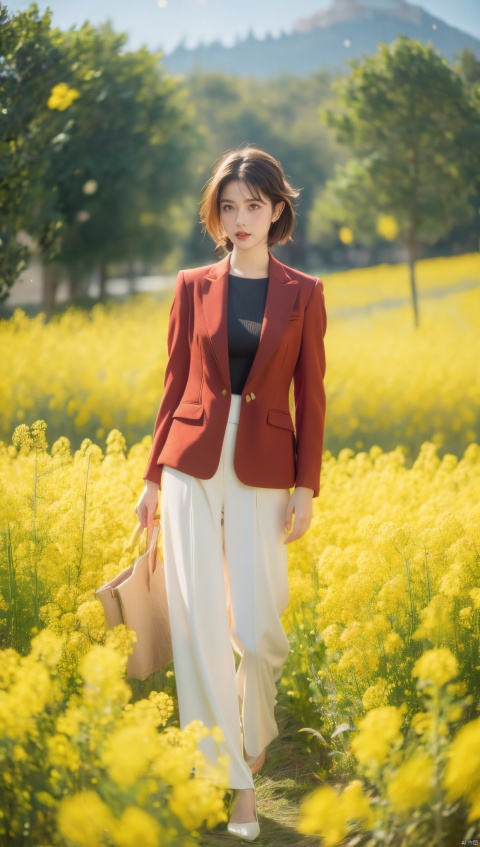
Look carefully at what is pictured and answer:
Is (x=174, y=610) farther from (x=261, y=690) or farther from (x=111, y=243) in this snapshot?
(x=111, y=243)

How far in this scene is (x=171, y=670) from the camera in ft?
11.7

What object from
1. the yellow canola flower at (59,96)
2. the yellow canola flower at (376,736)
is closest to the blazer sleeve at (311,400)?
the yellow canola flower at (376,736)

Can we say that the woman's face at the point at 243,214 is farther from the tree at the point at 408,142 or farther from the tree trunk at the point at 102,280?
the tree trunk at the point at 102,280

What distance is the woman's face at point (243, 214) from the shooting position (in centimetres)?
273

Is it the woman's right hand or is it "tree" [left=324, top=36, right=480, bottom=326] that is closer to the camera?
the woman's right hand

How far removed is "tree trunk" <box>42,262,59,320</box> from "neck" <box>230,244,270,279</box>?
6534 mm

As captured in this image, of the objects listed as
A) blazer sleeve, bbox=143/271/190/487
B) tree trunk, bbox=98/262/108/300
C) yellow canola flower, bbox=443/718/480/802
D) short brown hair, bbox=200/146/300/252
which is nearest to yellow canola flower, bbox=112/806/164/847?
yellow canola flower, bbox=443/718/480/802

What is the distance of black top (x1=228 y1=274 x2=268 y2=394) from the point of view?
108 inches

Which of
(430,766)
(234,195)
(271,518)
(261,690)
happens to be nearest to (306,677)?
(261,690)

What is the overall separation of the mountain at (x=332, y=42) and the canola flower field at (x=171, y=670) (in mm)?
3026

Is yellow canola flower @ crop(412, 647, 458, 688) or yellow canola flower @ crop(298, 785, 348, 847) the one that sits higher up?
yellow canola flower @ crop(412, 647, 458, 688)

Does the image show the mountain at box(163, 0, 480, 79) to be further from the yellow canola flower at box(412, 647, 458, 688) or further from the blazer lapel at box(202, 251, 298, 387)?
the yellow canola flower at box(412, 647, 458, 688)

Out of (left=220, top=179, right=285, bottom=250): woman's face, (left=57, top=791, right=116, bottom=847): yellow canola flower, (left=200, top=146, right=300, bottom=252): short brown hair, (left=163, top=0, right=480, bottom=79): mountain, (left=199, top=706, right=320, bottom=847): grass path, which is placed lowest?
(left=199, top=706, right=320, bottom=847): grass path

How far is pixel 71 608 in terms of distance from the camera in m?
3.04
